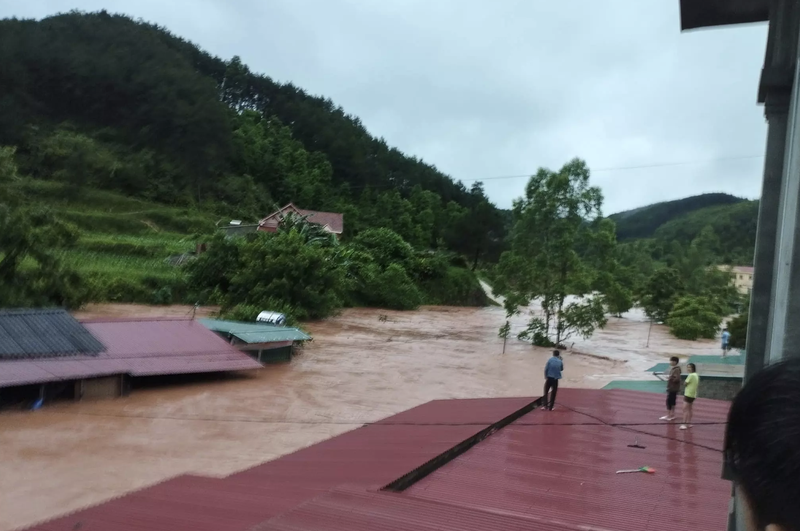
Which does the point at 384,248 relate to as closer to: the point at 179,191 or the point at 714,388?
the point at 179,191

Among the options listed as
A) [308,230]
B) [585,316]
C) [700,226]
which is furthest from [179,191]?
[700,226]

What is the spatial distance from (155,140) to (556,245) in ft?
156

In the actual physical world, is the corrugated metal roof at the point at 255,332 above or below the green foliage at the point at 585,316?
below

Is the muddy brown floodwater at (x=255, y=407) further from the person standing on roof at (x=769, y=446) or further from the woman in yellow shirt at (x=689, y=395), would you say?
the person standing on roof at (x=769, y=446)

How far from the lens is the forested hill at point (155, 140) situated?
183ft

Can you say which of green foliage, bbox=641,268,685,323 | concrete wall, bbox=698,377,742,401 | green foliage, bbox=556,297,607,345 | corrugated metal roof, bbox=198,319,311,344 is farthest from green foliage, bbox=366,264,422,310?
A: concrete wall, bbox=698,377,742,401

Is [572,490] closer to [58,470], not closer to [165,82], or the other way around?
[58,470]

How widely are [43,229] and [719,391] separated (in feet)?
67.2

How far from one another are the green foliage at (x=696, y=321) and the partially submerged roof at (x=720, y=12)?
36.1m

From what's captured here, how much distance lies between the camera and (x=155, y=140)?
63.1m

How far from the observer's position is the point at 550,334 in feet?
101

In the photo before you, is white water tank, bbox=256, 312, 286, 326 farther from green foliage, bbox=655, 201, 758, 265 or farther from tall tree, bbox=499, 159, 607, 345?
green foliage, bbox=655, 201, 758, 265

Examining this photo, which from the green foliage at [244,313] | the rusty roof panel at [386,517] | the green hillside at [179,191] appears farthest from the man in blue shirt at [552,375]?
the green foliage at [244,313]

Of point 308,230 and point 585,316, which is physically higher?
point 308,230
